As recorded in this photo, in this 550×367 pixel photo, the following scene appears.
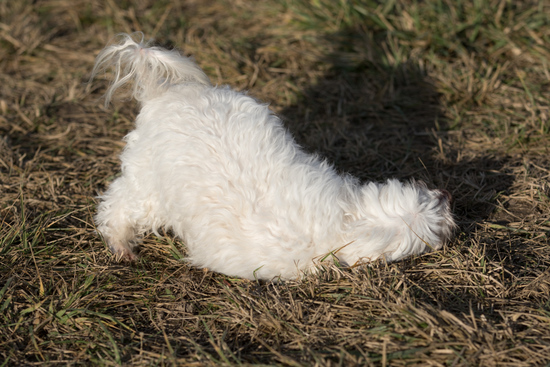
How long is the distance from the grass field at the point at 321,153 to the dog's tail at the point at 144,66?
1.01 meters

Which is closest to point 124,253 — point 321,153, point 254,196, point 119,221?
point 119,221

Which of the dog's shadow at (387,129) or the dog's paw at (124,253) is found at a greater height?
the dog's shadow at (387,129)

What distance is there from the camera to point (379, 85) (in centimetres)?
481

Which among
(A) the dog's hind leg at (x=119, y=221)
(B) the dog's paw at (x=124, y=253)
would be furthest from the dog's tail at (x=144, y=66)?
(B) the dog's paw at (x=124, y=253)

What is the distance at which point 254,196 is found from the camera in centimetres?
258

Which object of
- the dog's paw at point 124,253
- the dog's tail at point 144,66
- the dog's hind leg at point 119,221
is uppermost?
the dog's tail at point 144,66

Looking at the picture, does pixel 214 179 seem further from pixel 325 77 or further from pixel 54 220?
pixel 325 77

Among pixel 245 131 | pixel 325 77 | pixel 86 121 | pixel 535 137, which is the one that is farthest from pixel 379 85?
pixel 86 121

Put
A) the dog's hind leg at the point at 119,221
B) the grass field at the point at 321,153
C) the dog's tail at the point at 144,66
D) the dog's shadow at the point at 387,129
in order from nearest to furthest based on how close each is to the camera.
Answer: the grass field at the point at 321,153
the dog's tail at the point at 144,66
the dog's hind leg at the point at 119,221
the dog's shadow at the point at 387,129

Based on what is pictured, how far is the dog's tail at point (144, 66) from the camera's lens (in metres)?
2.99

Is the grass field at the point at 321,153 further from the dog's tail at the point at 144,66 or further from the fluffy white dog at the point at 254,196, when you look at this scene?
the dog's tail at the point at 144,66

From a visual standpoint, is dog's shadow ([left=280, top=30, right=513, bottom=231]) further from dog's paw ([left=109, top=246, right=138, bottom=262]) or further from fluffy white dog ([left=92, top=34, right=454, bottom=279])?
dog's paw ([left=109, top=246, right=138, bottom=262])

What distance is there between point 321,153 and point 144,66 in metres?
1.71

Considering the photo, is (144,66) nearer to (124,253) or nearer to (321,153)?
(124,253)
